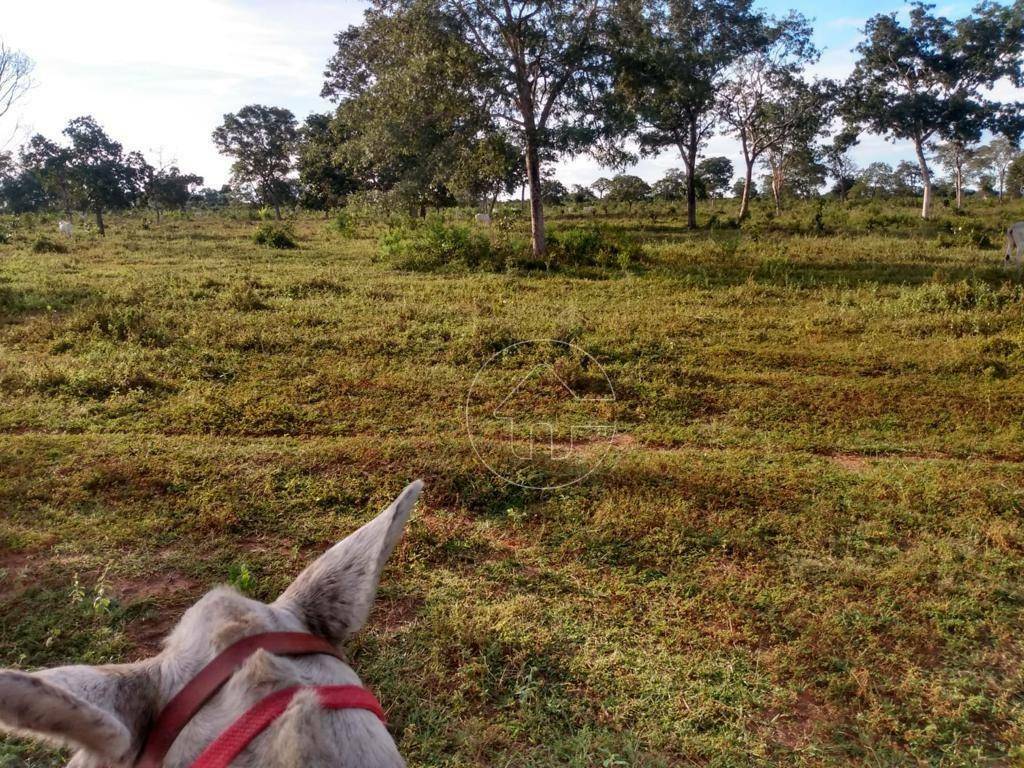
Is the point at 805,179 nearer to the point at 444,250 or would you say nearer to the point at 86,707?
the point at 444,250

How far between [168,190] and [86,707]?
38621mm

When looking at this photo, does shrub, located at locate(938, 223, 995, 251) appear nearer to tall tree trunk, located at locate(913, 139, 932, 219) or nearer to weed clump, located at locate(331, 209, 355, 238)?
tall tree trunk, located at locate(913, 139, 932, 219)

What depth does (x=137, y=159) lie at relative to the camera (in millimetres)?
28375

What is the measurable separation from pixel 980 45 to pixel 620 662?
1074 inches

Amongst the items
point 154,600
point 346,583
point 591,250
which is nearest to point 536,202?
point 591,250

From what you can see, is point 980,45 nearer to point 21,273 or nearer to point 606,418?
point 606,418

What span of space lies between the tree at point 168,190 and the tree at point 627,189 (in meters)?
20.8

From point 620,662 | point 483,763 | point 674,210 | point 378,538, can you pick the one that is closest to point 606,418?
point 620,662

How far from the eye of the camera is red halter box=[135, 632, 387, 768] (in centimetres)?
95

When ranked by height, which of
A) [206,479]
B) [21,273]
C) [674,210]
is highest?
[674,210]

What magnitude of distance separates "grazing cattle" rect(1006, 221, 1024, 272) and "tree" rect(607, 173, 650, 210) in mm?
16304

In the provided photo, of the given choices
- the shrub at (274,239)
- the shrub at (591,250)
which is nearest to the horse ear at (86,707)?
the shrub at (591,250)

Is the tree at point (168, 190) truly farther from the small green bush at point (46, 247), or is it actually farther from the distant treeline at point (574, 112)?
the small green bush at point (46, 247)

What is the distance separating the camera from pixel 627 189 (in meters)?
28.3
